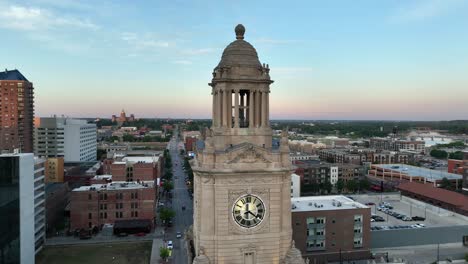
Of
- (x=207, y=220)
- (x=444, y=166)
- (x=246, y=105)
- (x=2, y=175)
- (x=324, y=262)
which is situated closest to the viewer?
(x=207, y=220)

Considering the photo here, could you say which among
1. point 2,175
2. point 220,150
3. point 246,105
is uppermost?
point 246,105

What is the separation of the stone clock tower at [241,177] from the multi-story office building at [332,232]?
35.9 metres

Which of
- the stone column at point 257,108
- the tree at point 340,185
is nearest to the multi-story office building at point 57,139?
the tree at point 340,185

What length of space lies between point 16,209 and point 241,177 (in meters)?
42.4

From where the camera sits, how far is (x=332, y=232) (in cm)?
5562

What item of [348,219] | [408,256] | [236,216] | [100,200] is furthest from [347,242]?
[100,200]

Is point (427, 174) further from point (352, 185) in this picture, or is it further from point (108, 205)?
point (108, 205)

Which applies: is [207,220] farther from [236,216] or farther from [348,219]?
[348,219]

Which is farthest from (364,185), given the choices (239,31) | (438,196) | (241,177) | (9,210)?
(239,31)

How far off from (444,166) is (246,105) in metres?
156

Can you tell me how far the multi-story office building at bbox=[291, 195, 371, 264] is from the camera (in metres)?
54.7

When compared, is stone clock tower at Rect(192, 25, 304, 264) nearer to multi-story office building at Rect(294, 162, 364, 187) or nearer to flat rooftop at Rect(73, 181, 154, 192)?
flat rooftop at Rect(73, 181, 154, 192)

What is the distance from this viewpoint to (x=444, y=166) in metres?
151

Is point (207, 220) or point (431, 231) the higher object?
point (207, 220)
